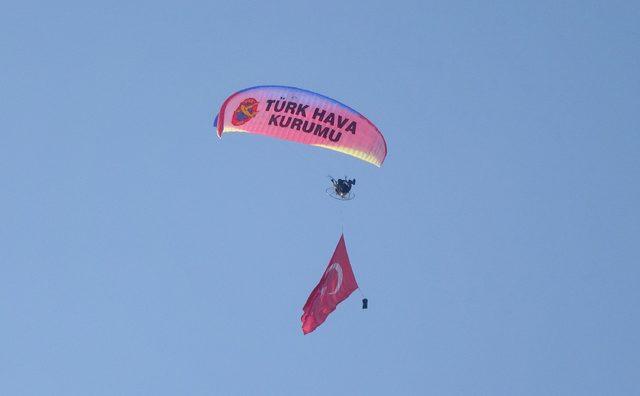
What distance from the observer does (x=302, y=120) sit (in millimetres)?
57125

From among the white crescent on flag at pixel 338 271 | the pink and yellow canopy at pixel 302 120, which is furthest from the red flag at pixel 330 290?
the pink and yellow canopy at pixel 302 120

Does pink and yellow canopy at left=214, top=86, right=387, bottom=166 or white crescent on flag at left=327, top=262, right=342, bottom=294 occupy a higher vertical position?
pink and yellow canopy at left=214, top=86, right=387, bottom=166

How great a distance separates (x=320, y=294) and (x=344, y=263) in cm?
200

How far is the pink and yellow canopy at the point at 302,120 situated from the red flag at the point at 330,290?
358cm

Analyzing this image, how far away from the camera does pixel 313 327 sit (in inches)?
2249

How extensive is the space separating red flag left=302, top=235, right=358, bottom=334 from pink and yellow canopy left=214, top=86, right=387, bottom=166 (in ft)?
11.8

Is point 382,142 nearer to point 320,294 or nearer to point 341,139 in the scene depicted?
point 341,139

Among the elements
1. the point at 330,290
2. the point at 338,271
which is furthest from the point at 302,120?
the point at 330,290

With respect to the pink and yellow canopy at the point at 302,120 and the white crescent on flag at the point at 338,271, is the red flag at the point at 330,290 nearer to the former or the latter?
the white crescent on flag at the point at 338,271

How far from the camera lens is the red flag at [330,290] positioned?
57.5m

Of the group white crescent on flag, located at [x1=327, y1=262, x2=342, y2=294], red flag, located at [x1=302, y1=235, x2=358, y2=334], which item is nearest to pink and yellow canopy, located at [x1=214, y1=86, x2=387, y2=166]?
red flag, located at [x1=302, y1=235, x2=358, y2=334]

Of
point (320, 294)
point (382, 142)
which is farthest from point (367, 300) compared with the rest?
point (382, 142)

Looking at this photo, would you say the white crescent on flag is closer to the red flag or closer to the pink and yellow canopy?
the red flag

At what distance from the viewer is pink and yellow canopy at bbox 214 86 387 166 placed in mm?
56781
